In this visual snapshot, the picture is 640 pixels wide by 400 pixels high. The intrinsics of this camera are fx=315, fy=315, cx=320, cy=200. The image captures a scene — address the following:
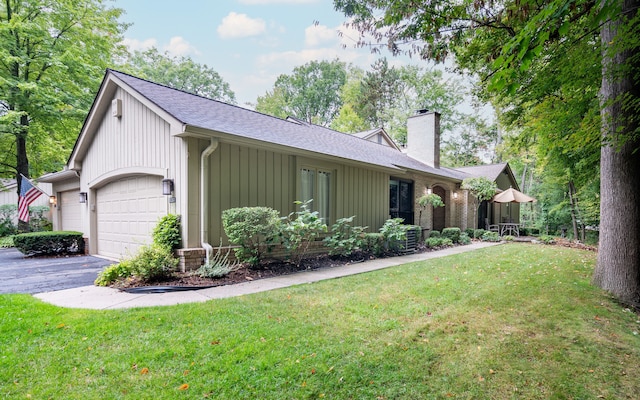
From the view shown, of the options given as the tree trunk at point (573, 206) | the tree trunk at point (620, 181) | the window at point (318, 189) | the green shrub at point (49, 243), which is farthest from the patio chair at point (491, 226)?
the green shrub at point (49, 243)

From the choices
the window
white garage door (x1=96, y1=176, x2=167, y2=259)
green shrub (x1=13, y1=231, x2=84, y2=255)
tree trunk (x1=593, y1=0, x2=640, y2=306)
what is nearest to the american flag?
green shrub (x1=13, y1=231, x2=84, y2=255)

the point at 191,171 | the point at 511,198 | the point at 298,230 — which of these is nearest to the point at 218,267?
the point at 298,230

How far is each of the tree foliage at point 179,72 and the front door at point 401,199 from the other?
80.5ft

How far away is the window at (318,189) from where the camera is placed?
27.4 feet

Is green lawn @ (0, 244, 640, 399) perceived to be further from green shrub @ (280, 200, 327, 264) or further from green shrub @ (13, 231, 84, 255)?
green shrub @ (13, 231, 84, 255)

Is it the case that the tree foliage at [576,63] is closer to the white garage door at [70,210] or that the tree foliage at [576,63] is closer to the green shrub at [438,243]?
the green shrub at [438,243]

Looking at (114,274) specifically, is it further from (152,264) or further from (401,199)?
(401,199)

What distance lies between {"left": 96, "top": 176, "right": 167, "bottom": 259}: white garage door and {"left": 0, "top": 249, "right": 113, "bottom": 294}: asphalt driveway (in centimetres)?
59

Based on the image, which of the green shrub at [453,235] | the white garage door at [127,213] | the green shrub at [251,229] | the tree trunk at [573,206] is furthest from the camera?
the tree trunk at [573,206]

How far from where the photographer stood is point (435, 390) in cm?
234

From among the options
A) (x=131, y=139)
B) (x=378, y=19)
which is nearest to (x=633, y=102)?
(x=378, y=19)

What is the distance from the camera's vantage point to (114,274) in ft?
18.2

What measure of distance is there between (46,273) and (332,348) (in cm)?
691

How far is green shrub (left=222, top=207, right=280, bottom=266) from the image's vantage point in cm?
592
